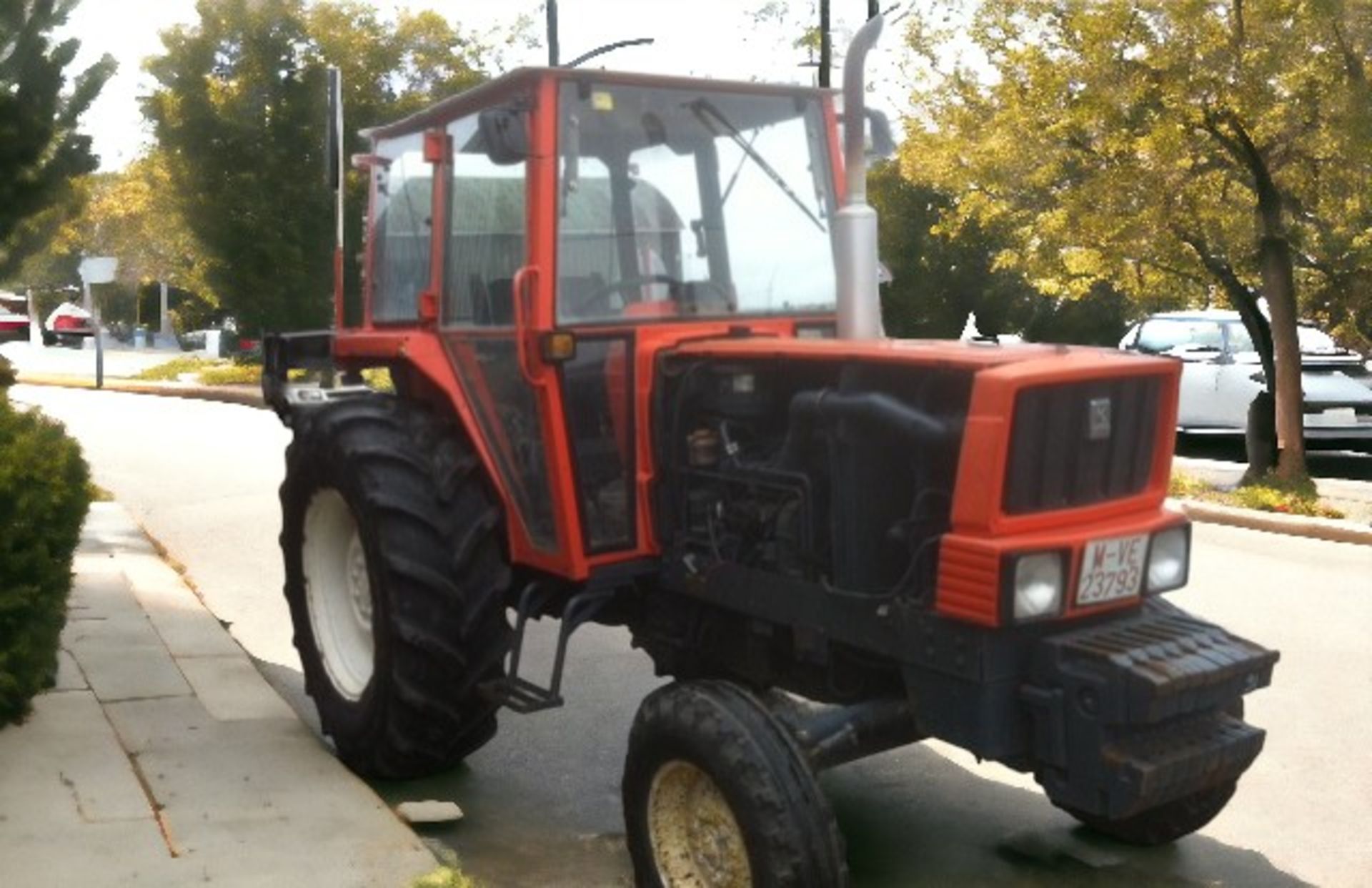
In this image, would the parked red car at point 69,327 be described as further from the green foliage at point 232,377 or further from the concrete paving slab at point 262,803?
the concrete paving slab at point 262,803

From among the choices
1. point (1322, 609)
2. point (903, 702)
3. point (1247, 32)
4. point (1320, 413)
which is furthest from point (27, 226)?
point (1320, 413)

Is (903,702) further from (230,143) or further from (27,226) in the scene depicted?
(230,143)

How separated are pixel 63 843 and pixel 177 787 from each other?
0.61 m

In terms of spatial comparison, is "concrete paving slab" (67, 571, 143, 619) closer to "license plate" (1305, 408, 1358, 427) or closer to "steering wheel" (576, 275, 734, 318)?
"steering wheel" (576, 275, 734, 318)

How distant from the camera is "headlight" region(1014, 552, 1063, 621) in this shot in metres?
4.04

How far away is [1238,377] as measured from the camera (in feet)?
57.2

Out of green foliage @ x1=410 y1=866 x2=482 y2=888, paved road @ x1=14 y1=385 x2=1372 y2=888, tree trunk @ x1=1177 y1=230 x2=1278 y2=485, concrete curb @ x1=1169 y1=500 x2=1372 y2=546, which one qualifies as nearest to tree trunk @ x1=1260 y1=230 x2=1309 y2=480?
tree trunk @ x1=1177 y1=230 x2=1278 y2=485

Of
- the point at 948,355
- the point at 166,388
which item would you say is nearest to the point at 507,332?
the point at 948,355

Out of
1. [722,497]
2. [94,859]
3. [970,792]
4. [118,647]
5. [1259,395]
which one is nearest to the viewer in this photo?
[94,859]

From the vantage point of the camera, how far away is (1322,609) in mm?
8883

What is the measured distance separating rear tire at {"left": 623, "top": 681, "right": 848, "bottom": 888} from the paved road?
61 cm

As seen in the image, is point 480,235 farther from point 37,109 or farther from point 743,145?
point 37,109

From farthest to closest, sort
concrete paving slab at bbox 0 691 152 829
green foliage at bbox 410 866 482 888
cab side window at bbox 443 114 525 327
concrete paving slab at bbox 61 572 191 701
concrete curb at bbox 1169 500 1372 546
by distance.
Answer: concrete curb at bbox 1169 500 1372 546, concrete paving slab at bbox 61 572 191 701, cab side window at bbox 443 114 525 327, concrete paving slab at bbox 0 691 152 829, green foliage at bbox 410 866 482 888

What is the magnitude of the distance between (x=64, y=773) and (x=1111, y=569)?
351 cm
